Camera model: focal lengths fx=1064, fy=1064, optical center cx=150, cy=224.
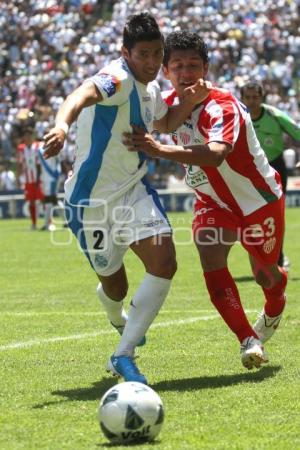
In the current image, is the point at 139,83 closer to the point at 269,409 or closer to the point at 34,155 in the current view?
the point at 269,409

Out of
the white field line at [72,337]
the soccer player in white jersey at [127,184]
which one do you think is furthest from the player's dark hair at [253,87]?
the soccer player in white jersey at [127,184]

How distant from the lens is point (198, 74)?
703 centimetres

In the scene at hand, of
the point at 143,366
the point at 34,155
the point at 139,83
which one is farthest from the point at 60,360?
the point at 34,155

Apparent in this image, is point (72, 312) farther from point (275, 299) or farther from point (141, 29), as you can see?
point (141, 29)

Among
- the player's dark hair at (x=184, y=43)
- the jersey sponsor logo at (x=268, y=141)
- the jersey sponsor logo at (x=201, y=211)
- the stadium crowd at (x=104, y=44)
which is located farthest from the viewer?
the stadium crowd at (x=104, y=44)

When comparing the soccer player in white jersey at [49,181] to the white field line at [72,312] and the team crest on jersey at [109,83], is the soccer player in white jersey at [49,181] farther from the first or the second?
the team crest on jersey at [109,83]

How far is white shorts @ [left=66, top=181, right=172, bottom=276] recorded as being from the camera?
653 cm

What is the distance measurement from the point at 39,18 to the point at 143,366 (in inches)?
1335

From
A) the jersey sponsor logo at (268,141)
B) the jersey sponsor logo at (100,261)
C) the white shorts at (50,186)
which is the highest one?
the jersey sponsor logo at (100,261)

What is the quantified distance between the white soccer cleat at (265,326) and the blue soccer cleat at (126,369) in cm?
173

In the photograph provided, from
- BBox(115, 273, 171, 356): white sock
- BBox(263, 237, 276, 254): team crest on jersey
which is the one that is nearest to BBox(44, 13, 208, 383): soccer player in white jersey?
BBox(115, 273, 171, 356): white sock

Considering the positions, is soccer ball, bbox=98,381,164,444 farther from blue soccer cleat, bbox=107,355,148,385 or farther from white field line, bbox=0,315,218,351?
white field line, bbox=0,315,218,351

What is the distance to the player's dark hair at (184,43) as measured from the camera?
6969 mm

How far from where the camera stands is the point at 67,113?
19.1 ft
